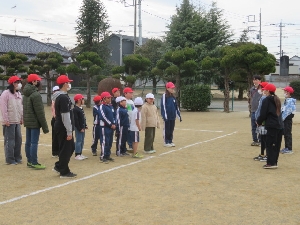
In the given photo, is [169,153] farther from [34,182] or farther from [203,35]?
[203,35]

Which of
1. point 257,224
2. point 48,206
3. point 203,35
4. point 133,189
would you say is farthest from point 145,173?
point 203,35

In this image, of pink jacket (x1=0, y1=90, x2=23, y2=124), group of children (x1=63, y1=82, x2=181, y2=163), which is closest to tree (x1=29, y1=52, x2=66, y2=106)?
group of children (x1=63, y1=82, x2=181, y2=163)

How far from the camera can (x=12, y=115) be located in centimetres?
827

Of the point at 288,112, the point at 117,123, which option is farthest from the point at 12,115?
the point at 288,112

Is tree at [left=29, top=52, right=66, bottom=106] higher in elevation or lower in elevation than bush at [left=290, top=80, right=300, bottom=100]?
higher

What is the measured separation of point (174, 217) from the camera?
200 inches

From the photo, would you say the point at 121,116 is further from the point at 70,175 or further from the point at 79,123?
the point at 70,175

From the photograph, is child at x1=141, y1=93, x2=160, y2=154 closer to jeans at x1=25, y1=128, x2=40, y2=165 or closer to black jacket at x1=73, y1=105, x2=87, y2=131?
black jacket at x1=73, y1=105, x2=87, y2=131

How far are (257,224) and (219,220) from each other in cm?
45

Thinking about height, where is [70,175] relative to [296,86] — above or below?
below

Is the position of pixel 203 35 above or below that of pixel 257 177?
above

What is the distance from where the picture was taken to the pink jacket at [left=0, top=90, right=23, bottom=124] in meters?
8.19

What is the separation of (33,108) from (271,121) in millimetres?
4630

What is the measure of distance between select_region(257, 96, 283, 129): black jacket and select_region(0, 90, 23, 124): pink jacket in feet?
16.1
